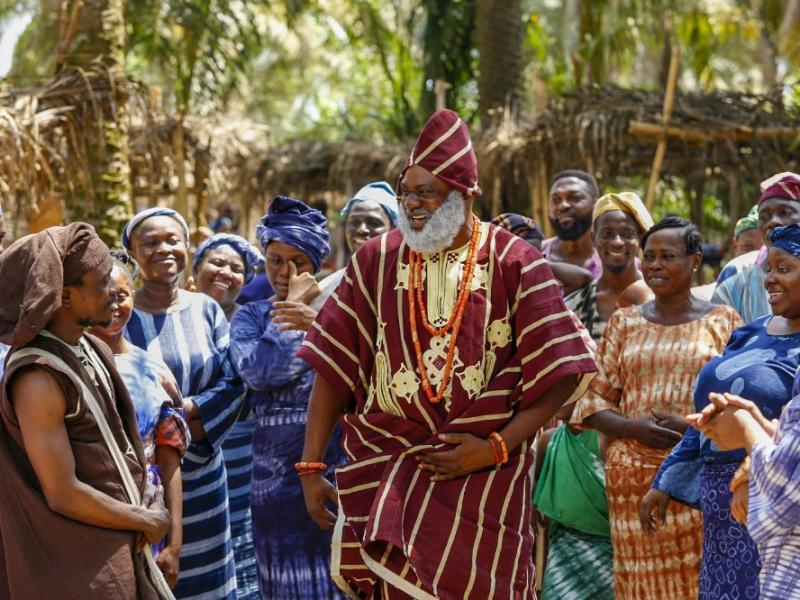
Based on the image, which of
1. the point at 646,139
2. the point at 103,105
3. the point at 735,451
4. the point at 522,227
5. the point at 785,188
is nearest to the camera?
the point at 735,451

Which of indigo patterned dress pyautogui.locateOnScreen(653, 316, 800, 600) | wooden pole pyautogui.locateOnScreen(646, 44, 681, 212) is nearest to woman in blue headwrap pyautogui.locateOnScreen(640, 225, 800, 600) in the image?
indigo patterned dress pyautogui.locateOnScreen(653, 316, 800, 600)

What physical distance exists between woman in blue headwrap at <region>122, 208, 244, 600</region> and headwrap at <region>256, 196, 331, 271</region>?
48 centimetres

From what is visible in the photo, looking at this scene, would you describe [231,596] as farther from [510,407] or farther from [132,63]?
[132,63]

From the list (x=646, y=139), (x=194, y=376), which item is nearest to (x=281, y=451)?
(x=194, y=376)

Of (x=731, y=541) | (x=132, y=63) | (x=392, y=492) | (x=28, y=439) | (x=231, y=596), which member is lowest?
(x=231, y=596)

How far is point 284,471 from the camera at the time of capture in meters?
6.05

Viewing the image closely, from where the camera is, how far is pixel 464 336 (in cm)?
461

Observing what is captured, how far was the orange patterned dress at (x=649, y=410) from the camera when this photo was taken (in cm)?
600

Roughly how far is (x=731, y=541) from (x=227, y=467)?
284 cm

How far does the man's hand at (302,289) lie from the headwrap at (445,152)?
147 cm

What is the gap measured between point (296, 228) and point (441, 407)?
194 cm

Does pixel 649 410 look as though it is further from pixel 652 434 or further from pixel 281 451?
pixel 281 451

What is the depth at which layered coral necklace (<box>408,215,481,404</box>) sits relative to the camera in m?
4.58

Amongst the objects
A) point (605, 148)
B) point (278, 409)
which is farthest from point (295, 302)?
point (605, 148)
